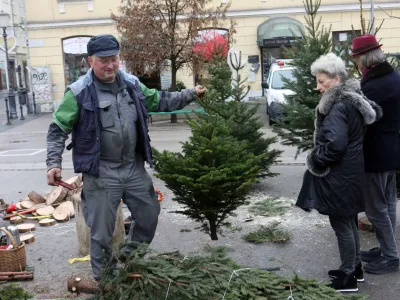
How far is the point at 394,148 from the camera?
4402mm

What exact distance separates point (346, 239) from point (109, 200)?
181cm

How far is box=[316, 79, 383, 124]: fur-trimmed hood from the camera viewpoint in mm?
3953

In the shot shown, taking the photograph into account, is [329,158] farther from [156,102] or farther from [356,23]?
[356,23]

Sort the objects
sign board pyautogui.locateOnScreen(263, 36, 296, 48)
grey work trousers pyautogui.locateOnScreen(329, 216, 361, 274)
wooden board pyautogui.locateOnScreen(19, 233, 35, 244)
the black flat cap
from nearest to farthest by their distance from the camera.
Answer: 1. the black flat cap
2. grey work trousers pyautogui.locateOnScreen(329, 216, 361, 274)
3. wooden board pyautogui.locateOnScreen(19, 233, 35, 244)
4. sign board pyautogui.locateOnScreen(263, 36, 296, 48)

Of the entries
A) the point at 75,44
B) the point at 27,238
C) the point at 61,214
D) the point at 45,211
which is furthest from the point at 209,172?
the point at 75,44

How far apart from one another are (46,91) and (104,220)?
20.7m

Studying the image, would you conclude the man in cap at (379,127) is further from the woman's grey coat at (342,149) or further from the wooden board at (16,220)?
the wooden board at (16,220)

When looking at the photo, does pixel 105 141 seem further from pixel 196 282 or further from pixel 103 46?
pixel 196 282

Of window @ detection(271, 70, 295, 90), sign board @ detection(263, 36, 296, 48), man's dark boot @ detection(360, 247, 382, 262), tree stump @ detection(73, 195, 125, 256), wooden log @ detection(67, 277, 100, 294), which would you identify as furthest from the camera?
sign board @ detection(263, 36, 296, 48)

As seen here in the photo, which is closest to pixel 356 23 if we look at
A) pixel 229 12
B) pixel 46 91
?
pixel 229 12

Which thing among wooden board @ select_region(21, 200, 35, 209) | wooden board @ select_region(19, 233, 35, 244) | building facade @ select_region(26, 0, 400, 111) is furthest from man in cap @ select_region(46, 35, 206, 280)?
building facade @ select_region(26, 0, 400, 111)

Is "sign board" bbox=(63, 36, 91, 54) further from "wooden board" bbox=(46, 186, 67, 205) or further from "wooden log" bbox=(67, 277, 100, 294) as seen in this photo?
"wooden log" bbox=(67, 277, 100, 294)

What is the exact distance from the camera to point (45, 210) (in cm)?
710

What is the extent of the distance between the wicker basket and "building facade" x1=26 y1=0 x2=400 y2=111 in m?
18.9
